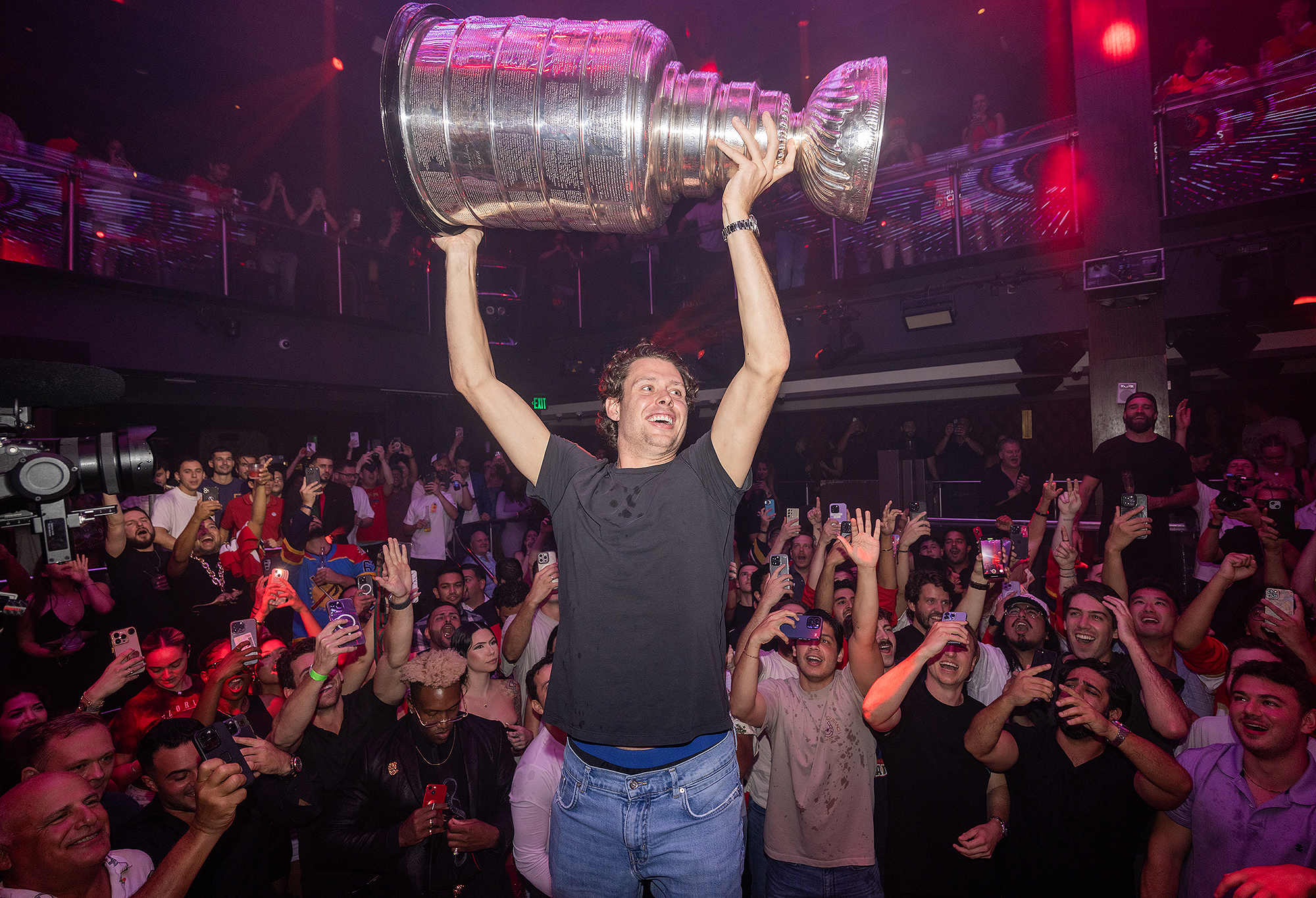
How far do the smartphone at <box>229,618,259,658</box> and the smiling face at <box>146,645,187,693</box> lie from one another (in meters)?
0.57

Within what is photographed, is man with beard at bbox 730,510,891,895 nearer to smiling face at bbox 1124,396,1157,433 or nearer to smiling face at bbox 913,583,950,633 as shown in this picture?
smiling face at bbox 913,583,950,633

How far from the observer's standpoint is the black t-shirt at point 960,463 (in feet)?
28.7

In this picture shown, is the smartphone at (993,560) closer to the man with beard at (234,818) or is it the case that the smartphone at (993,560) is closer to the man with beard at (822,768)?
the man with beard at (822,768)

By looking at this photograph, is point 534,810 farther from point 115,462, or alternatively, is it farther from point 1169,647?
point 1169,647

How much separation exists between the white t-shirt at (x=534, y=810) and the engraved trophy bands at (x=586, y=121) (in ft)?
6.79

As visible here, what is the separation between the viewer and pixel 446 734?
309 cm

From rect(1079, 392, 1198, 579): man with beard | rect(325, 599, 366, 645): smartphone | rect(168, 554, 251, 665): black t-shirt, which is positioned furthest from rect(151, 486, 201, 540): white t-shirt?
rect(1079, 392, 1198, 579): man with beard

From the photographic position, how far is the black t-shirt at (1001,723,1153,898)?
2.58 meters

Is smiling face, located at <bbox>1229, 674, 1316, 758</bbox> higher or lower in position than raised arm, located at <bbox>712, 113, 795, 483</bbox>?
lower

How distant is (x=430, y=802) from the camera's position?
2.83 m

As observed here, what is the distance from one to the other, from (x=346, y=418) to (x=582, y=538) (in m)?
10.0

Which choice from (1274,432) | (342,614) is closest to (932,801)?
(342,614)

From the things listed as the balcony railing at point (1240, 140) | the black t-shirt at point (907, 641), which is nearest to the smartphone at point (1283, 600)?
the black t-shirt at point (907, 641)

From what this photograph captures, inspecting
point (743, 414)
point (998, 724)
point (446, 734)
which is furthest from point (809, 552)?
point (743, 414)
